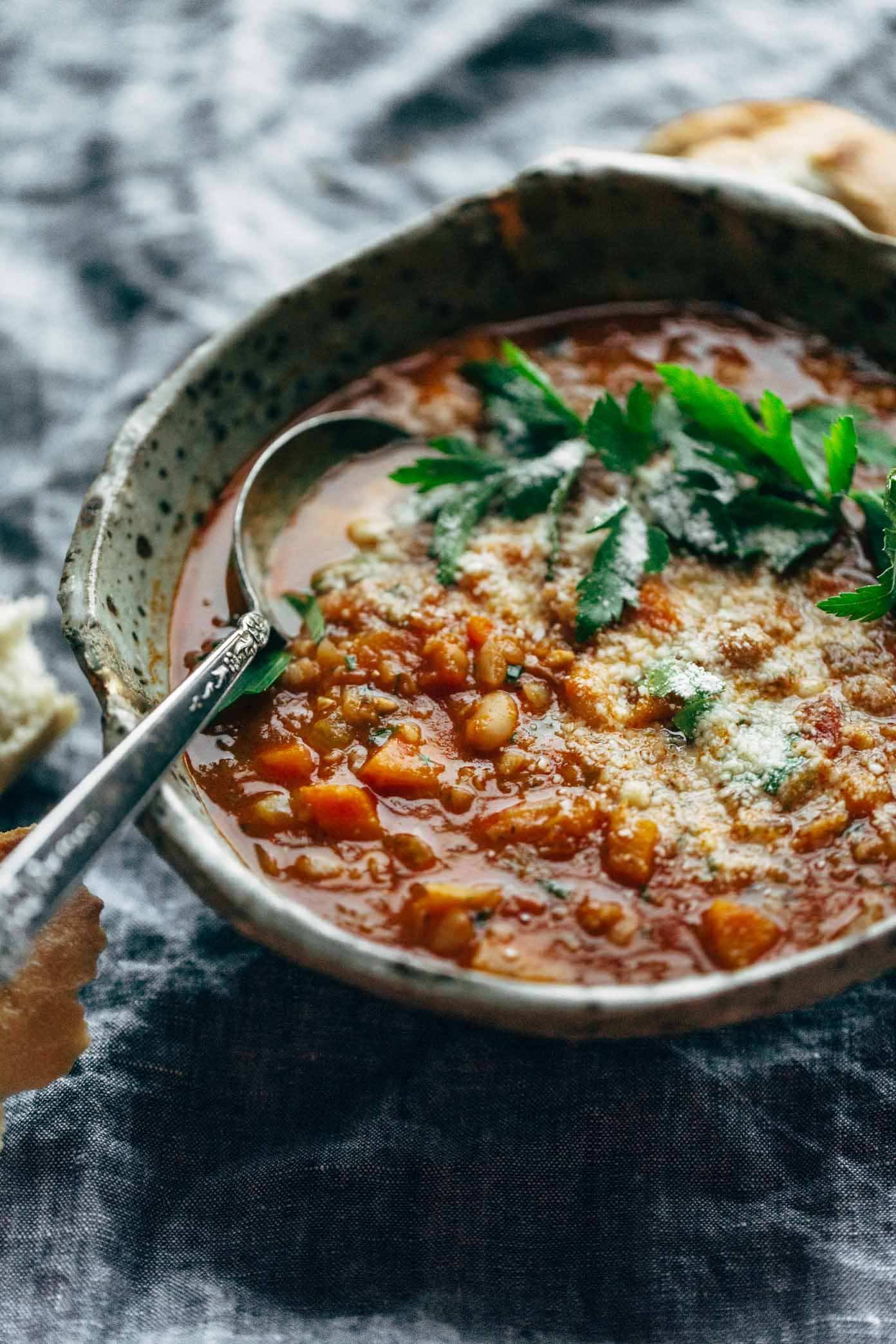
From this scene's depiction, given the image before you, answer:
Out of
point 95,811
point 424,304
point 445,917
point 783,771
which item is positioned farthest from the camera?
point 424,304

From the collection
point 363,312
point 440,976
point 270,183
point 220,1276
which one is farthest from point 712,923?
point 270,183

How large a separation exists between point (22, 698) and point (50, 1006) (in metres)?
0.74

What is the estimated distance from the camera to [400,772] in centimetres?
220

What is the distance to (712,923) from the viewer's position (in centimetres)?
200

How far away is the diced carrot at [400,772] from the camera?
2201mm

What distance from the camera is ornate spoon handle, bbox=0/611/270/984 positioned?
1797mm

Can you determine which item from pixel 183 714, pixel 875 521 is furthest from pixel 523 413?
pixel 183 714

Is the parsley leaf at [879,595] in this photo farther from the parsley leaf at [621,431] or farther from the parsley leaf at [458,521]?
the parsley leaf at [458,521]

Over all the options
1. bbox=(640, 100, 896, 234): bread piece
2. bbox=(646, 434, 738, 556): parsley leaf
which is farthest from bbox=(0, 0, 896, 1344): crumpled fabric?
bbox=(640, 100, 896, 234): bread piece

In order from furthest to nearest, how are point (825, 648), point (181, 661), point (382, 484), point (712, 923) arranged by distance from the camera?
point (382, 484) → point (181, 661) → point (825, 648) → point (712, 923)

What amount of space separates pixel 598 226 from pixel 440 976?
177 cm

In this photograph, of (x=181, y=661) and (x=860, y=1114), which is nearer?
(x=860, y=1114)

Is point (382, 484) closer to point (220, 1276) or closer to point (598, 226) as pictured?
point (598, 226)

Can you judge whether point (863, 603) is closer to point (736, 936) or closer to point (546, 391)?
point (736, 936)
